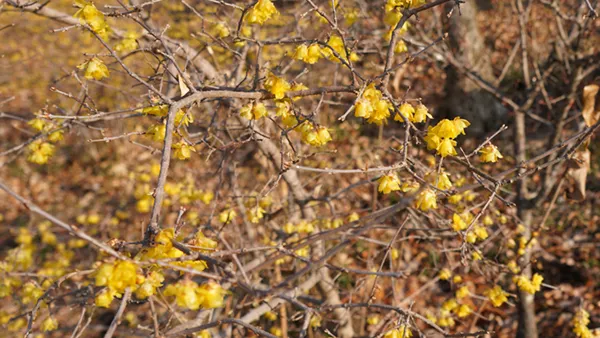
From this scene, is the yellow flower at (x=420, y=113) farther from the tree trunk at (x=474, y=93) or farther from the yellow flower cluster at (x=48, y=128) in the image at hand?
the tree trunk at (x=474, y=93)

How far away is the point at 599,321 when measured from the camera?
3846 millimetres

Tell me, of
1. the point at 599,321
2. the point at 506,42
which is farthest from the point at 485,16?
the point at 599,321

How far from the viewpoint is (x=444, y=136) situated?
179 centimetres

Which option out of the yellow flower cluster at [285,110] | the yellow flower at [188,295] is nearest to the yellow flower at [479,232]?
the yellow flower cluster at [285,110]

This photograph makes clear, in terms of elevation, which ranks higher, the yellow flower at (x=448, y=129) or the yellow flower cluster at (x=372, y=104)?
the yellow flower cluster at (x=372, y=104)

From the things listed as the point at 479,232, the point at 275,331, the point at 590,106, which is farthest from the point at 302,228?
the point at 590,106

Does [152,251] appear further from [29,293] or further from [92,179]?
[92,179]

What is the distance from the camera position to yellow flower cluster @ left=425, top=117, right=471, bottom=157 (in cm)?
177

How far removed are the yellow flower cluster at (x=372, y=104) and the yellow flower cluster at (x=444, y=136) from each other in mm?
217

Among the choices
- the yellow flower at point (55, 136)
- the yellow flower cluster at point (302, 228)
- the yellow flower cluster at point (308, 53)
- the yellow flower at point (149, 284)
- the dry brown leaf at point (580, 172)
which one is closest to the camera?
the yellow flower at point (149, 284)

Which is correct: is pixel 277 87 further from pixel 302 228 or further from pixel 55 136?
pixel 55 136

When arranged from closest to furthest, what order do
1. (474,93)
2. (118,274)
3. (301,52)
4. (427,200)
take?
(118,274), (427,200), (301,52), (474,93)

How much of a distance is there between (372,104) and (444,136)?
0.32 m

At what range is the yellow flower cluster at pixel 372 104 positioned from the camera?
1.76 meters
